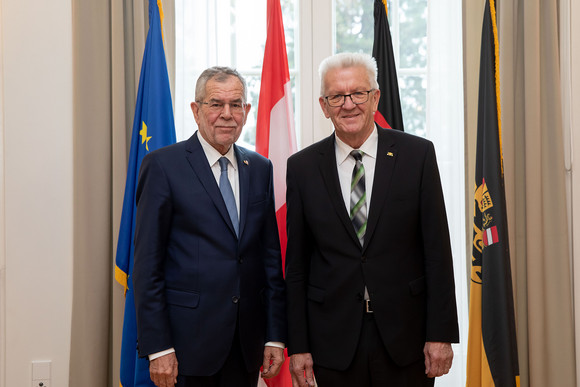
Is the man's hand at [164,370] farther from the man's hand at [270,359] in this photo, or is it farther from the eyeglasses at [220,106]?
the eyeglasses at [220,106]

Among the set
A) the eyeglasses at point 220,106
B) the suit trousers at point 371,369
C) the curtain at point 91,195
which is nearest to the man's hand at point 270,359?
the suit trousers at point 371,369

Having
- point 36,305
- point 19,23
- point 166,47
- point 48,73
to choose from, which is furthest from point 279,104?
point 36,305

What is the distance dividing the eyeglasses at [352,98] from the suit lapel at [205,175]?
517mm

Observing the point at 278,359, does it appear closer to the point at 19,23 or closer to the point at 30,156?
the point at 30,156

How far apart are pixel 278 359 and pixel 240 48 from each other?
1.82 m

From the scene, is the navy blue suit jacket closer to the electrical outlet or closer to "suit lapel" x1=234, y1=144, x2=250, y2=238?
"suit lapel" x1=234, y1=144, x2=250, y2=238

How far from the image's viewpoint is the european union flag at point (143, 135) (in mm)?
2574

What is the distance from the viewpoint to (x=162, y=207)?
1.92 m

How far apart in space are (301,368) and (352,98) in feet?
3.24

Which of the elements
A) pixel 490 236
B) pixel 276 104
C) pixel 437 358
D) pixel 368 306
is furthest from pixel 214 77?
pixel 490 236

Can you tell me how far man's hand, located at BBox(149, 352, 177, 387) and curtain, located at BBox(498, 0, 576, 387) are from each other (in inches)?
72.9

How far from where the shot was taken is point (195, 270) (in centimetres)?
191

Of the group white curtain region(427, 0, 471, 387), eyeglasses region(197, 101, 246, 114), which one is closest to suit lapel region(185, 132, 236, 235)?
eyeglasses region(197, 101, 246, 114)

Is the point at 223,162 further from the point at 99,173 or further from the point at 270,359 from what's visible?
the point at 99,173
